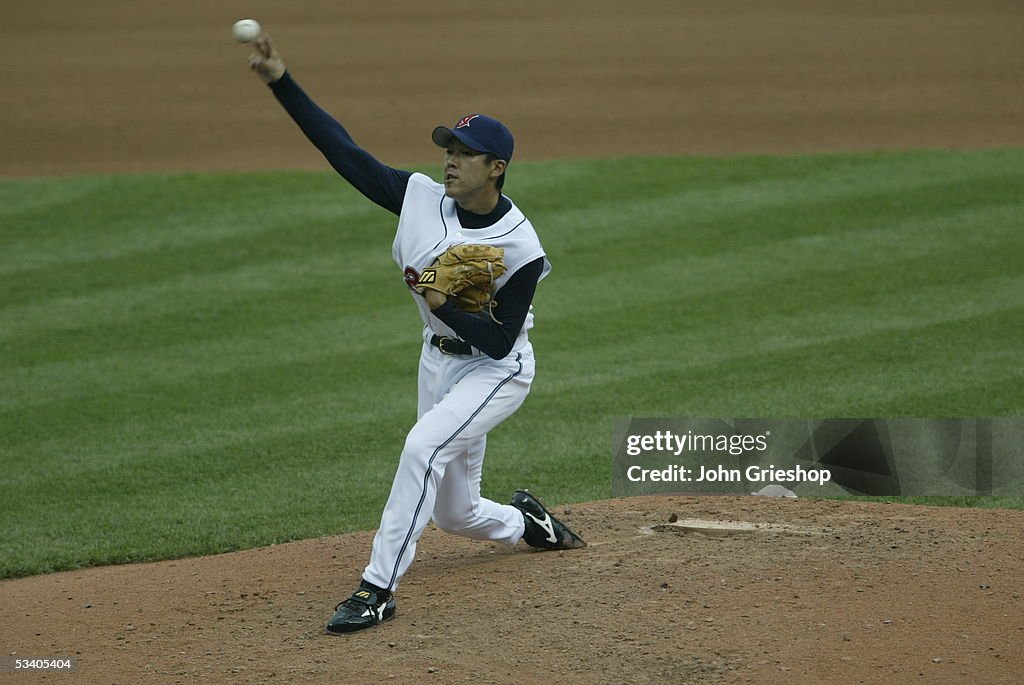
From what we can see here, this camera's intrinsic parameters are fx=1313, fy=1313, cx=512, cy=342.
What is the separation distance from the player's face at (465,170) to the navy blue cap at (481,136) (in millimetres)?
23

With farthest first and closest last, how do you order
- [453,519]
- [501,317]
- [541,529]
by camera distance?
[541,529]
[453,519]
[501,317]

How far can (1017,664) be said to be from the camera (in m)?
4.19

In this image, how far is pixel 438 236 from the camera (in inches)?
195

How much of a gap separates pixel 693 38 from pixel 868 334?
421 inches

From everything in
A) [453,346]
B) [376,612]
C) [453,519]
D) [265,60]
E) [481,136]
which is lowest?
[376,612]

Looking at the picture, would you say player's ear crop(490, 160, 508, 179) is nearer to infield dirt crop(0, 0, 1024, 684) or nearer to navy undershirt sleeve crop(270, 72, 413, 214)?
navy undershirt sleeve crop(270, 72, 413, 214)

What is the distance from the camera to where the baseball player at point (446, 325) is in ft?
15.5

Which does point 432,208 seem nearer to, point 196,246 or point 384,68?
point 196,246

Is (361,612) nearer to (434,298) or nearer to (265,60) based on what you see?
(434,298)

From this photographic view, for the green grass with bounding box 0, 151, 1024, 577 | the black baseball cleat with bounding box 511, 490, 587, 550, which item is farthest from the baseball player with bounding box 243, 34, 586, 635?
the green grass with bounding box 0, 151, 1024, 577

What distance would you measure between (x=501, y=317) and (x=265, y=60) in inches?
50.8

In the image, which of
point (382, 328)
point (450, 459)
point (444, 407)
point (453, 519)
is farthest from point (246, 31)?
point (382, 328)

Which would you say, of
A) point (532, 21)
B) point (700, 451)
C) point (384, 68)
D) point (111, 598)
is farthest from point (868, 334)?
point (532, 21)

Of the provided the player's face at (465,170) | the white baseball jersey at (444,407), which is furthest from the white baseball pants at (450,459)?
the player's face at (465,170)
